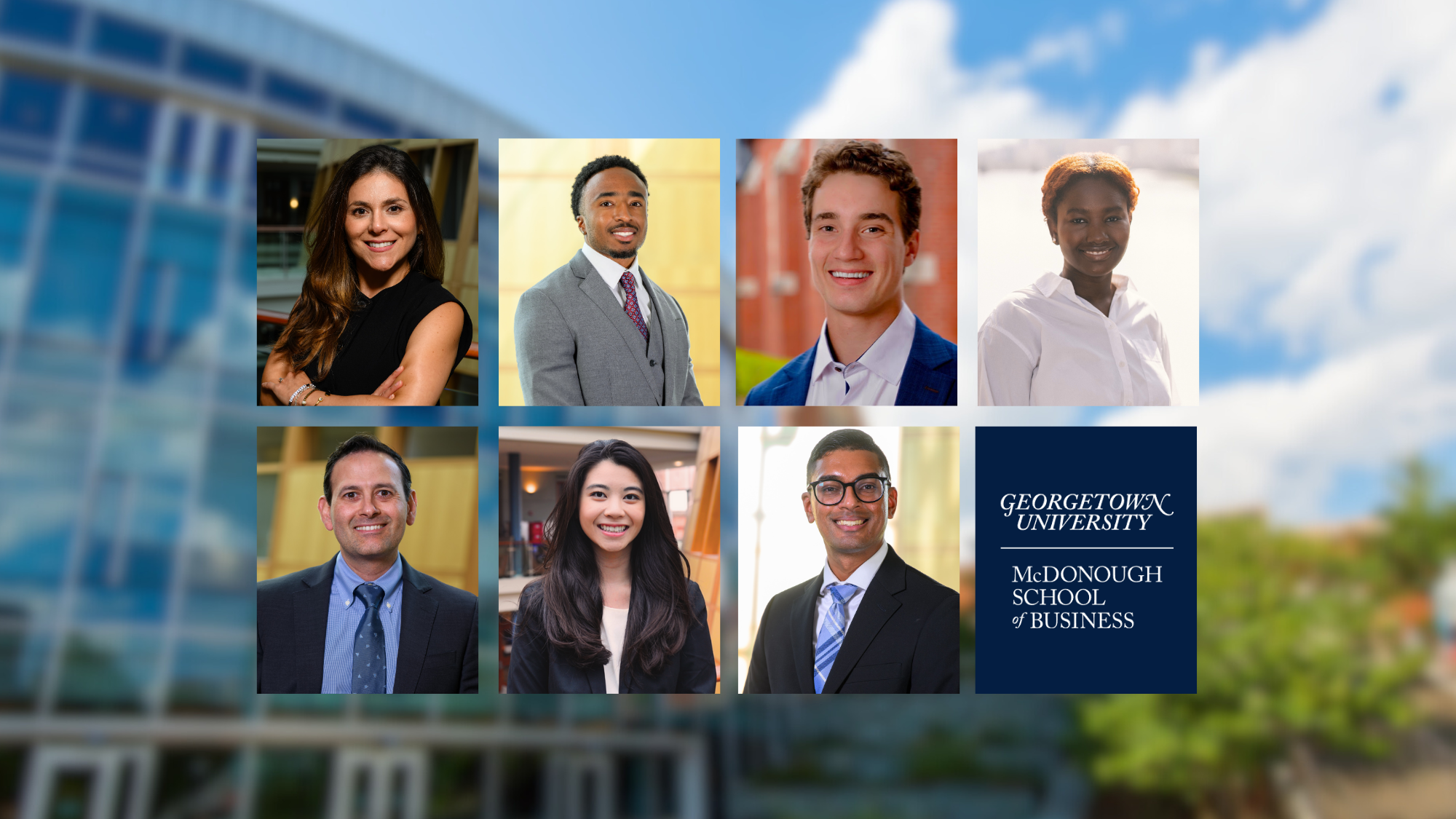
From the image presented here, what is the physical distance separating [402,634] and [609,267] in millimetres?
1102

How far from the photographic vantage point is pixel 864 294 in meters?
2.19

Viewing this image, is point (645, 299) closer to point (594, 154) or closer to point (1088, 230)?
point (594, 154)

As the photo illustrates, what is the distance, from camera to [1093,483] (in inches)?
86.8

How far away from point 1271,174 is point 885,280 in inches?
48.6

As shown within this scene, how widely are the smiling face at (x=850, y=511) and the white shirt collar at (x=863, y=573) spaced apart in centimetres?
2

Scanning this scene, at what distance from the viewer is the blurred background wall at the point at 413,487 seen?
2.19m

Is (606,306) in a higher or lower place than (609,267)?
lower

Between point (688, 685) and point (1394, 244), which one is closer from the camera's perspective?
point (688, 685)

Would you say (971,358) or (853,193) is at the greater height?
(853,193)

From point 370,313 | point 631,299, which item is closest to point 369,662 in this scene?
point 370,313

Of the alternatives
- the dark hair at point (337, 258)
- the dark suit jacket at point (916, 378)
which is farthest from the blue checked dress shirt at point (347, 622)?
the dark suit jacket at point (916, 378)

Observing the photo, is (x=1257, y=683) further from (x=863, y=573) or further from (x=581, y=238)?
(x=581, y=238)

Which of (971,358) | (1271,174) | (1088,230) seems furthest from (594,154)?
(1271,174)

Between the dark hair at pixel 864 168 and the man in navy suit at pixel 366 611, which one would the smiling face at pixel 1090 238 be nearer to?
the dark hair at pixel 864 168
